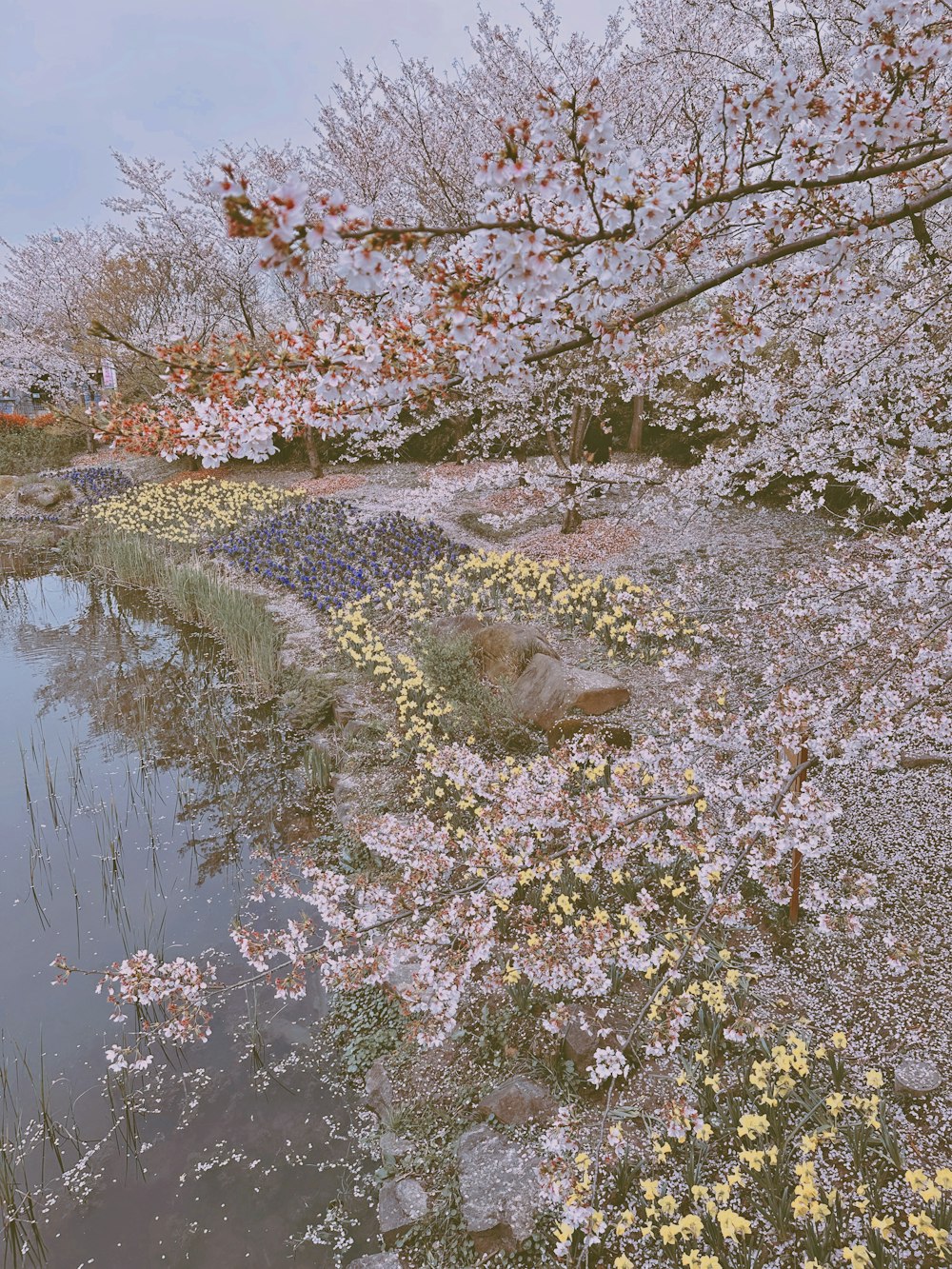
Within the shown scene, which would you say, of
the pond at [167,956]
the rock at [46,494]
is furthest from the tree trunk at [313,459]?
the pond at [167,956]

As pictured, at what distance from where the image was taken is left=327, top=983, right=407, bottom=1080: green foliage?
3781 mm

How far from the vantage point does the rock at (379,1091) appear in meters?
3.46

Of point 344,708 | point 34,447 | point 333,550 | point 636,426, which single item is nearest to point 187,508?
point 333,550

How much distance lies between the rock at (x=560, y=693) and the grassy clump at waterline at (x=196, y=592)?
3.17 meters

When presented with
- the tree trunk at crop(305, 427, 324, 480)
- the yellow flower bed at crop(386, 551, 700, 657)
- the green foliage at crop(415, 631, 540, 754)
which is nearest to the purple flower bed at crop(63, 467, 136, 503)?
the tree trunk at crop(305, 427, 324, 480)

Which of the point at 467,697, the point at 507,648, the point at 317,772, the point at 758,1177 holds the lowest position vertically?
the point at 758,1177

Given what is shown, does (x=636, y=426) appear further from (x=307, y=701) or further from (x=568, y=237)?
(x=568, y=237)

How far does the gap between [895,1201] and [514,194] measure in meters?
3.89

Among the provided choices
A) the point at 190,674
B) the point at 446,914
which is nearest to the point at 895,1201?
the point at 446,914

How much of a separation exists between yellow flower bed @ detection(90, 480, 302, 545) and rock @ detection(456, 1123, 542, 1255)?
11863mm

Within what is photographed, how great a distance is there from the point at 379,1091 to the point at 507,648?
3.93 m

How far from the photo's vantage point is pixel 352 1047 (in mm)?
3859

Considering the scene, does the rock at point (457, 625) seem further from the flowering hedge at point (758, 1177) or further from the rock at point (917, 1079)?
the rock at point (917, 1079)

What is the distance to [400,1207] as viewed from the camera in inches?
117
